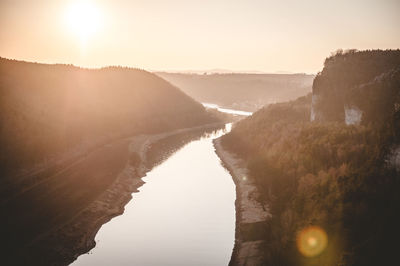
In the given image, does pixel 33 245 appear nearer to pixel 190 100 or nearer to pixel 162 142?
pixel 162 142

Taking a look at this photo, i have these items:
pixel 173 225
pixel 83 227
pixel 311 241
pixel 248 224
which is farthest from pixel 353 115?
pixel 83 227

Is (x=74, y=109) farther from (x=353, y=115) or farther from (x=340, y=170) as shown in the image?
(x=340, y=170)

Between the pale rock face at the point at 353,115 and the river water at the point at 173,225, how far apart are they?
61.7 feet

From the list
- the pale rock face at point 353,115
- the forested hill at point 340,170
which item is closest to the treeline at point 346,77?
the forested hill at point 340,170

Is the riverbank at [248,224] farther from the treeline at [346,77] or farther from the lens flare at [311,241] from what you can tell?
the treeline at [346,77]

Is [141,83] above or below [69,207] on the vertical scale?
above

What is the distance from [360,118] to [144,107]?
82612 millimetres

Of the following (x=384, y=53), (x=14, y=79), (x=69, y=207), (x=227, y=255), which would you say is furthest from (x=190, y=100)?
(x=227, y=255)

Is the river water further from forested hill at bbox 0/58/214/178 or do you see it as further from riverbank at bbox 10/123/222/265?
forested hill at bbox 0/58/214/178

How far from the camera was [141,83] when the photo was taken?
13700cm

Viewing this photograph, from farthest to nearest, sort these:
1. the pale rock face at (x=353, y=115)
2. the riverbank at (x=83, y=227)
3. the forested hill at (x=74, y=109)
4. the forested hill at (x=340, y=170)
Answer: the forested hill at (x=74, y=109), the pale rock face at (x=353, y=115), the riverbank at (x=83, y=227), the forested hill at (x=340, y=170)

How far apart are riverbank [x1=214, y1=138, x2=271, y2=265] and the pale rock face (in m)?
16.0

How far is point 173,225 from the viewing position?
35969mm

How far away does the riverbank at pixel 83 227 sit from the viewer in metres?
29.1
